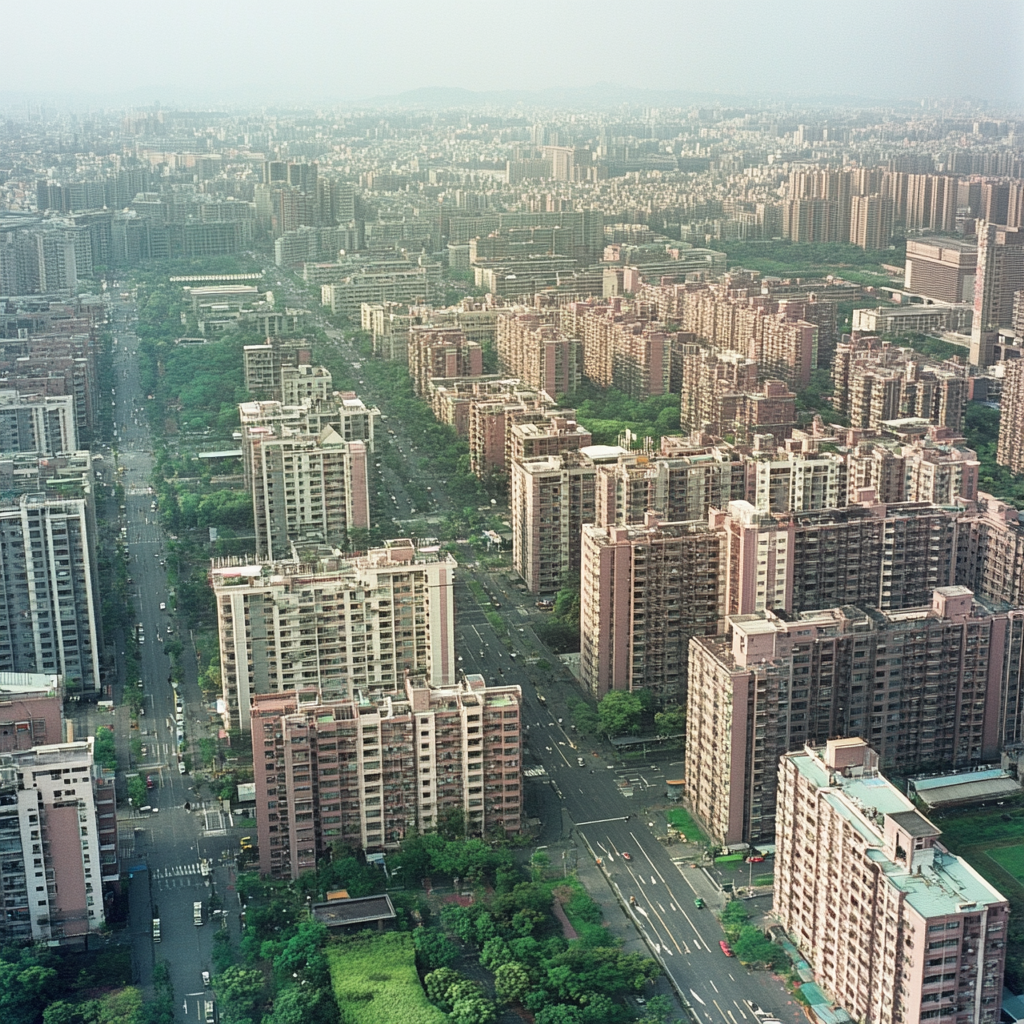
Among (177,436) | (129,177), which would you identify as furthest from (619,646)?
(129,177)

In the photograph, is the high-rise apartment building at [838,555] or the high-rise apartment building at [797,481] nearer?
the high-rise apartment building at [838,555]

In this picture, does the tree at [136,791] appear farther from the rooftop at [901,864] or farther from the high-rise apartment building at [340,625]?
the rooftop at [901,864]

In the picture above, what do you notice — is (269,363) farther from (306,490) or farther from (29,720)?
(29,720)

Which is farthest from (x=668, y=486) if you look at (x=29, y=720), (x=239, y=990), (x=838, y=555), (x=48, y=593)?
(x=239, y=990)

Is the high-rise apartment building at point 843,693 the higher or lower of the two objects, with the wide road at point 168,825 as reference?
higher

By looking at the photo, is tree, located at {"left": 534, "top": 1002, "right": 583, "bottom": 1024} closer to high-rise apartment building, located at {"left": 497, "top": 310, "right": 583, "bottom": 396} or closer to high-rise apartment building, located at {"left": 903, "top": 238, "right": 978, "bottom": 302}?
high-rise apartment building, located at {"left": 497, "top": 310, "right": 583, "bottom": 396}

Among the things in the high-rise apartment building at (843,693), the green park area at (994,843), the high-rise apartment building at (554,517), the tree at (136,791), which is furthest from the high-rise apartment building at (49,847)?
the high-rise apartment building at (554,517)

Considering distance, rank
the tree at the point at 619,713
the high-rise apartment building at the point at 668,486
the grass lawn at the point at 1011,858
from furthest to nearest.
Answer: the high-rise apartment building at the point at 668,486 → the tree at the point at 619,713 → the grass lawn at the point at 1011,858
